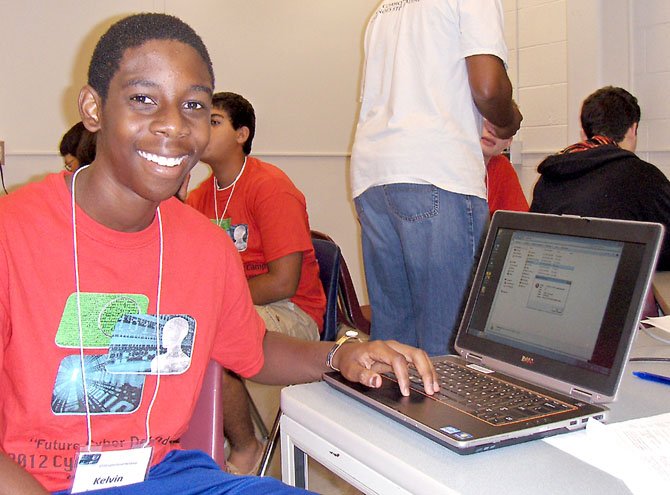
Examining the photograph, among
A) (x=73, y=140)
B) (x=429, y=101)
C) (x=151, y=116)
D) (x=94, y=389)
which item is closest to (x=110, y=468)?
(x=94, y=389)

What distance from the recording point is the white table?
2.57 ft

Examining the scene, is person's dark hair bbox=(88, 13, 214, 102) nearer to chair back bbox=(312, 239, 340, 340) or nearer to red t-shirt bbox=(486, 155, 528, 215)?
chair back bbox=(312, 239, 340, 340)

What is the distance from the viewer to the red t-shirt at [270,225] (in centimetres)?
264

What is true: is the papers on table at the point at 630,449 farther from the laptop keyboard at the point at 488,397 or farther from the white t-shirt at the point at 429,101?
the white t-shirt at the point at 429,101

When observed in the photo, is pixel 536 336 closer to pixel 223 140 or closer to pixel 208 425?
pixel 208 425

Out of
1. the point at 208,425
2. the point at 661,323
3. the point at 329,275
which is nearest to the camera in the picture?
the point at 208,425

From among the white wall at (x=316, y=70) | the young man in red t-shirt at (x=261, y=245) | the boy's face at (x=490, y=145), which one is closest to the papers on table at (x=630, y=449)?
the young man in red t-shirt at (x=261, y=245)

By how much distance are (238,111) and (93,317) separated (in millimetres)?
2164

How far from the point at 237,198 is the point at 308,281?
0.43m

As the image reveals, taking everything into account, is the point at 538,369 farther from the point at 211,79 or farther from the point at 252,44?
the point at 252,44

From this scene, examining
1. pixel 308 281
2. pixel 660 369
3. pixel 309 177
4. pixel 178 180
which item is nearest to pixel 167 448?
pixel 178 180

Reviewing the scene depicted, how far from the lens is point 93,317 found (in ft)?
3.65

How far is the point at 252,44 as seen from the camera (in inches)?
173

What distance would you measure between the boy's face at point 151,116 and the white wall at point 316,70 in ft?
8.98
